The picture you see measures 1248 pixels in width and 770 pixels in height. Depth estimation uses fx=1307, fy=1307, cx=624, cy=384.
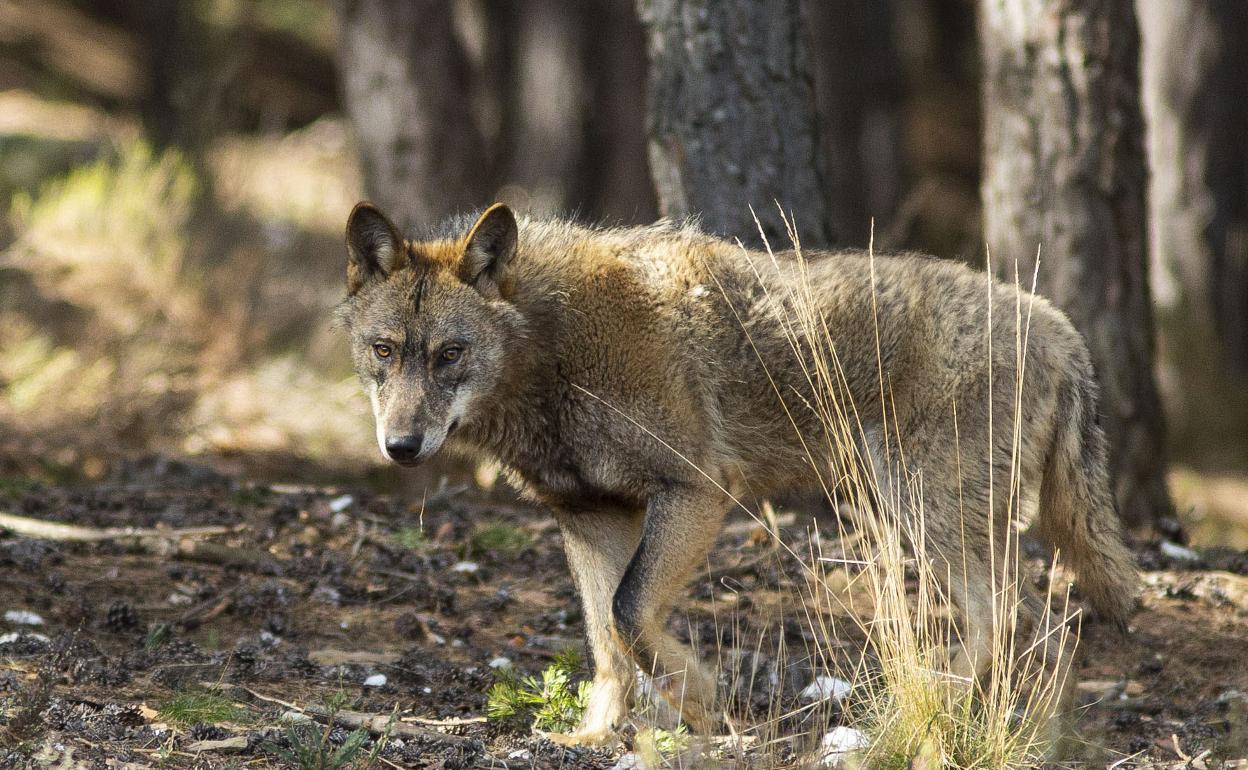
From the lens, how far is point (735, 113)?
24.5ft

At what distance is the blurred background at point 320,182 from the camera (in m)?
10.8

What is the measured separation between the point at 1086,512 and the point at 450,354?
9.25 ft

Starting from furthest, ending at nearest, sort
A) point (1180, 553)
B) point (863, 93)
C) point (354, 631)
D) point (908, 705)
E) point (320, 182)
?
point (863, 93), point (320, 182), point (1180, 553), point (354, 631), point (908, 705)

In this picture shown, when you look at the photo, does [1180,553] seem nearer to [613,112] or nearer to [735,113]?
[735,113]

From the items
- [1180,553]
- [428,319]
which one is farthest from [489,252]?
[1180,553]

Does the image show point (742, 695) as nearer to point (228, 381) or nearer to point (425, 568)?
point (425, 568)

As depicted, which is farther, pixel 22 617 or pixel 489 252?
pixel 22 617

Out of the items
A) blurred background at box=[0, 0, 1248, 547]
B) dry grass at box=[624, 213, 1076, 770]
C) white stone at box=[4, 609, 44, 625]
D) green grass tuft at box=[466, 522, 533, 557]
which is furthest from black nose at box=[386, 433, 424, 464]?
blurred background at box=[0, 0, 1248, 547]

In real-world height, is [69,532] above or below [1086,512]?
below

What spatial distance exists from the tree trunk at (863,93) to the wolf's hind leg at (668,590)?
13050mm

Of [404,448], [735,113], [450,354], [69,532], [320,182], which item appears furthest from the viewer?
[320,182]

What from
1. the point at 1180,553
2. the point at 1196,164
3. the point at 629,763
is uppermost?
the point at 1196,164

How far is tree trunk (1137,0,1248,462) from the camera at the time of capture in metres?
15.2

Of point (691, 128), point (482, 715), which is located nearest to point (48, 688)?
point (482, 715)
